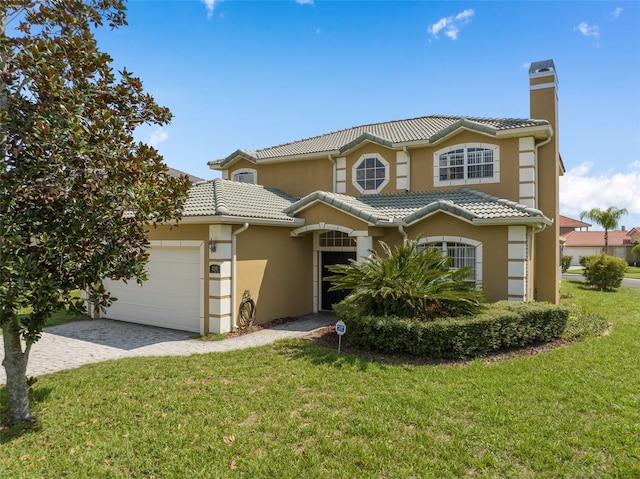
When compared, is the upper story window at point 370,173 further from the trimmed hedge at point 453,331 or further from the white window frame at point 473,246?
the trimmed hedge at point 453,331

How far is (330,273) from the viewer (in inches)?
572

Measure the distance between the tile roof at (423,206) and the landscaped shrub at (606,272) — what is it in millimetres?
14139

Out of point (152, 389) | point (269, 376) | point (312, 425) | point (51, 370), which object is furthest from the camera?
point (51, 370)

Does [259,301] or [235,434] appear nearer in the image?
[235,434]

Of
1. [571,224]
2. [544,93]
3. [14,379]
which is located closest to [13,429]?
[14,379]

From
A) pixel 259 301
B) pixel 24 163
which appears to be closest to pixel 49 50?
pixel 24 163

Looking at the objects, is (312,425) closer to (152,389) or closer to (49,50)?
(152,389)

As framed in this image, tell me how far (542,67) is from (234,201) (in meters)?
13.4

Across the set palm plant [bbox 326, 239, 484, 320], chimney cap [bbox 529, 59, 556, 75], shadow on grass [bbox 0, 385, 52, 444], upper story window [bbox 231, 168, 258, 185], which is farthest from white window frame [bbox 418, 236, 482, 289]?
shadow on grass [bbox 0, 385, 52, 444]

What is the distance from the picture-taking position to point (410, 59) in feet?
41.2

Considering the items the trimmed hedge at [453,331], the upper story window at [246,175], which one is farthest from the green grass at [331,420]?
the upper story window at [246,175]

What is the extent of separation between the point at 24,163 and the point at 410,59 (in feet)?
37.2

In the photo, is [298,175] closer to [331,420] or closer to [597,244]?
[331,420]

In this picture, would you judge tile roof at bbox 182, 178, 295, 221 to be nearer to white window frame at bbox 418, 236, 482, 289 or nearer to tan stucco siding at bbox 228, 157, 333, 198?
tan stucco siding at bbox 228, 157, 333, 198
